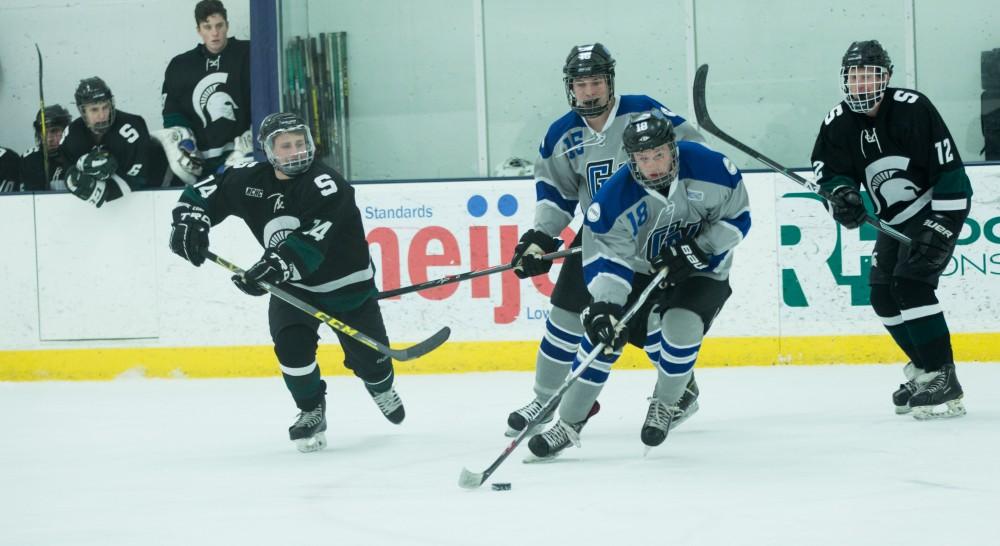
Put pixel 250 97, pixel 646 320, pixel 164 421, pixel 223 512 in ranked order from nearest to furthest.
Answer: pixel 223 512
pixel 646 320
pixel 164 421
pixel 250 97

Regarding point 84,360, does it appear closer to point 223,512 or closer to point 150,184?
point 150,184

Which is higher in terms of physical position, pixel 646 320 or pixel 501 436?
pixel 646 320

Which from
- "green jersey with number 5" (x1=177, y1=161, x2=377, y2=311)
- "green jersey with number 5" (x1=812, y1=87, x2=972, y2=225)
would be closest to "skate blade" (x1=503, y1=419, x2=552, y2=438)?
"green jersey with number 5" (x1=177, y1=161, x2=377, y2=311)

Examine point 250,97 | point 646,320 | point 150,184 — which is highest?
point 250,97

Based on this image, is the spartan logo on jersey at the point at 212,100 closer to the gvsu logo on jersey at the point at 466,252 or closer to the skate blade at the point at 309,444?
the gvsu logo on jersey at the point at 466,252

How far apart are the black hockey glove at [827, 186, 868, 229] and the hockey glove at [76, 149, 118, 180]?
3303mm

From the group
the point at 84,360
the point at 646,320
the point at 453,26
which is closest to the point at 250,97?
the point at 453,26

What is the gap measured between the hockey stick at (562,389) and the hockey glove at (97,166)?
3096 mm

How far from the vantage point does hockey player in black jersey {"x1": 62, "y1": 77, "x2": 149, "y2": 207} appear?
232 inches

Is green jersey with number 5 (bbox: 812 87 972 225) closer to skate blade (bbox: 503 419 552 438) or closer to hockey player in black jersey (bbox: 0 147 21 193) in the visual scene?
skate blade (bbox: 503 419 552 438)

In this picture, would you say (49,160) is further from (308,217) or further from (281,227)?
(308,217)

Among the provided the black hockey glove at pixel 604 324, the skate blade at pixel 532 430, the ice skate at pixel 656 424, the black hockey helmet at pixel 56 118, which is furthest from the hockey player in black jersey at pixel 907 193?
the black hockey helmet at pixel 56 118

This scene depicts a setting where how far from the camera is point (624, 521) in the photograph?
2.75 m

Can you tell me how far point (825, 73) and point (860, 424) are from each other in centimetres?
246
